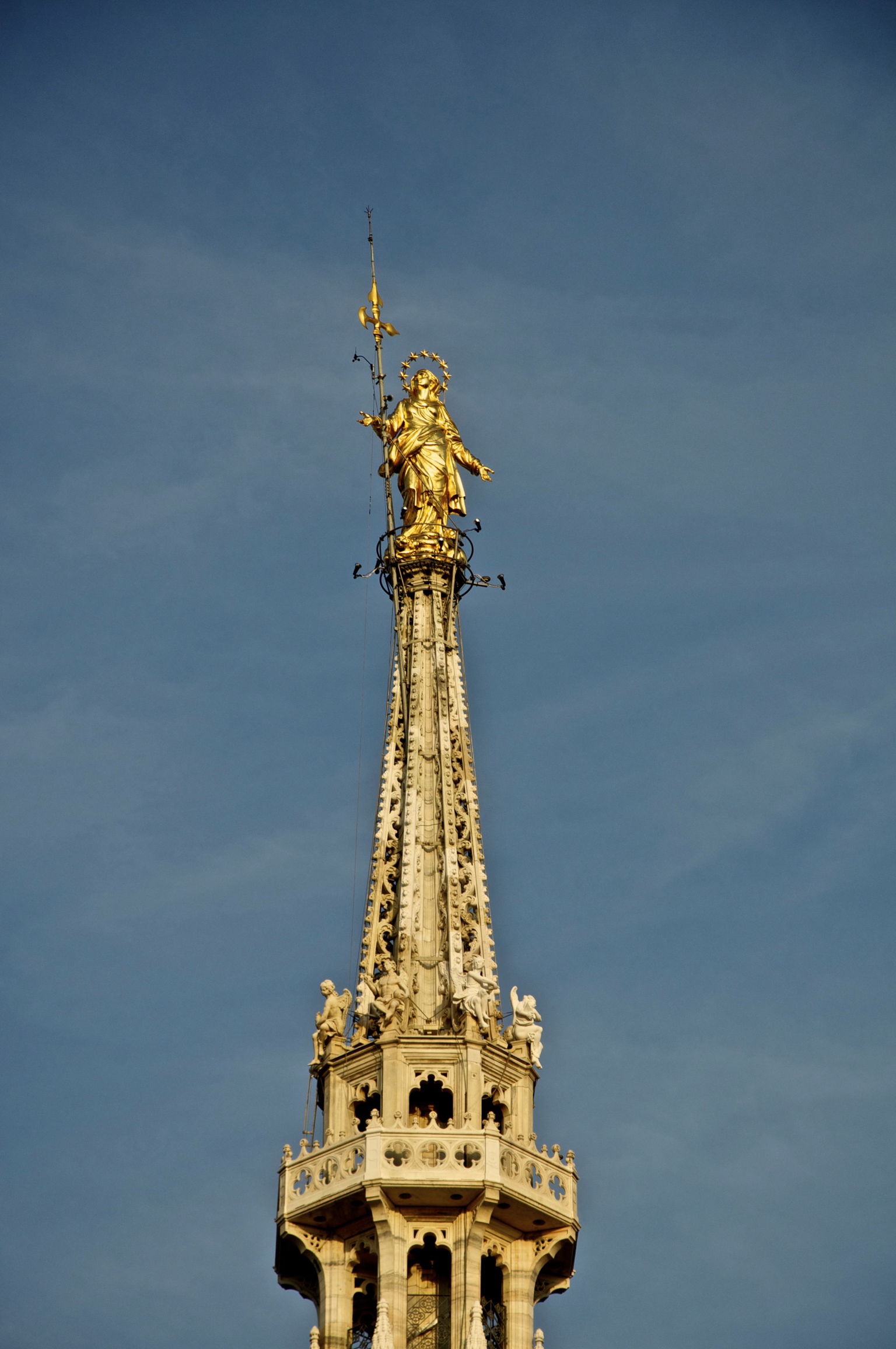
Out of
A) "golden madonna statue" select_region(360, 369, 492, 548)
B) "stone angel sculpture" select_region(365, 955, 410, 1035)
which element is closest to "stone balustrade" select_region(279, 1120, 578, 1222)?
"stone angel sculpture" select_region(365, 955, 410, 1035)

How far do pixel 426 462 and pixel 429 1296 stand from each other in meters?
24.3

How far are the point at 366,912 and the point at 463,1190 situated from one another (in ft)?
30.7

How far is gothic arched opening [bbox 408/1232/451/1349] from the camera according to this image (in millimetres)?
68875

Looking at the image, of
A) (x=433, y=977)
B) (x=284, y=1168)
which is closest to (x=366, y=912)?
(x=433, y=977)

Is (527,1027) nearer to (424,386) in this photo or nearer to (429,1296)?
(429,1296)

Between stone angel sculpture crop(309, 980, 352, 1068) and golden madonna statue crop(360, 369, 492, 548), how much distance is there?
543 inches

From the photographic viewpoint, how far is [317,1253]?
232ft

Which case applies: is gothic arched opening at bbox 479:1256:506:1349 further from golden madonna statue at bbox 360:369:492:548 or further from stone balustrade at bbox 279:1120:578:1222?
golden madonna statue at bbox 360:369:492:548

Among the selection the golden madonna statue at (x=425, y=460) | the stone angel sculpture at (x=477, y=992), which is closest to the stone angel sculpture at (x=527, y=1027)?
the stone angel sculpture at (x=477, y=992)

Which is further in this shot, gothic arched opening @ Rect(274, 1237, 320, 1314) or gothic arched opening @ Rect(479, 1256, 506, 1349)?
gothic arched opening @ Rect(274, 1237, 320, 1314)

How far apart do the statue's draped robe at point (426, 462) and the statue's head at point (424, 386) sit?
0.75ft

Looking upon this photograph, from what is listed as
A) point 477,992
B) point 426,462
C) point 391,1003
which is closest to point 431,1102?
point 391,1003

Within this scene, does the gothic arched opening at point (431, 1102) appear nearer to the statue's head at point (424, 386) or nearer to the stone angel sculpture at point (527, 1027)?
the stone angel sculpture at point (527, 1027)

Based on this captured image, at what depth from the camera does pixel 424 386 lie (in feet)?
280
